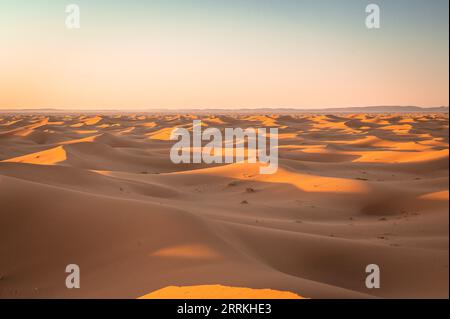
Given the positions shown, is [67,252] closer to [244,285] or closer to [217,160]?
[244,285]

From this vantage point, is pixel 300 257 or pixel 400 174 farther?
pixel 400 174

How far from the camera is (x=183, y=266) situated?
13.4 feet

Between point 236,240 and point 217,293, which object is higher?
point 217,293

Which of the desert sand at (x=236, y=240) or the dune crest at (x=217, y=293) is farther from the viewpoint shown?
the desert sand at (x=236, y=240)

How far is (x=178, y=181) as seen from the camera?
455 inches

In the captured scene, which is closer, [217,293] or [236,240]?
[217,293]

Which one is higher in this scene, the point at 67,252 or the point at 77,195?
the point at 77,195

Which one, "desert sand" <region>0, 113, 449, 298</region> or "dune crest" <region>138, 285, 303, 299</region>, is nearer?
"dune crest" <region>138, 285, 303, 299</region>
